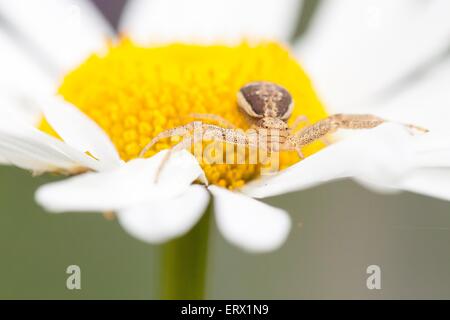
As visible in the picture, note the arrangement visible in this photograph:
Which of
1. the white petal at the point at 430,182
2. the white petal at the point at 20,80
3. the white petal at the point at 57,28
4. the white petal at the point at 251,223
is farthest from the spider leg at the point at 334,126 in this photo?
the white petal at the point at 57,28

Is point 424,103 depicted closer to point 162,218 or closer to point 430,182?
point 430,182

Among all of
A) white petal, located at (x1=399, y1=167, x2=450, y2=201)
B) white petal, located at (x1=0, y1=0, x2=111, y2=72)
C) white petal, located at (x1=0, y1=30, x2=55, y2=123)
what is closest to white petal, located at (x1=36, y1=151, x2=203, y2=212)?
white petal, located at (x1=399, y1=167, x2=450, y2=201)

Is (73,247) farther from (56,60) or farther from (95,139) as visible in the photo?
(56,60)

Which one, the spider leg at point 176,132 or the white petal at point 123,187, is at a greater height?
the spider leg at point 176,132

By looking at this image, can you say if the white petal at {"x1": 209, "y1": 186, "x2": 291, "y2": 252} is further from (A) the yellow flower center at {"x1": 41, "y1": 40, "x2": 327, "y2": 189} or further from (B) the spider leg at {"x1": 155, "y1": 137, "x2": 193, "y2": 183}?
(A) the yellow flower center at {"x1": 41, "y1": 40, "x2": 327, "y2": 189}

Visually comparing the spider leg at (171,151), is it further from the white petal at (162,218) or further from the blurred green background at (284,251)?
the blurred green background at (284,251)

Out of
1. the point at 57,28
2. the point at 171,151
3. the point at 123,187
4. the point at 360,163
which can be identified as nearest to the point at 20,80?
the point at 57,28
